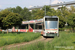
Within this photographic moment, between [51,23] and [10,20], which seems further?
[10,20]

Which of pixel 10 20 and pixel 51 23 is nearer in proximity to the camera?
pixel 51 23

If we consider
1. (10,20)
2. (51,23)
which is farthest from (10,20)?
(51,23)

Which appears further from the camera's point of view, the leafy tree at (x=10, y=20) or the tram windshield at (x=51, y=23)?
the leafy tree at (x=10, y=20)

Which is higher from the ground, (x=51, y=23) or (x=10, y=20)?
(x=10, y=20)

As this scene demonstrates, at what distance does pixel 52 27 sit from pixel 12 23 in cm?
1525

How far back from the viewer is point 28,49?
659 cm

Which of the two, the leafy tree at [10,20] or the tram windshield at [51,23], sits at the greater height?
the leafy tree at [10,20]

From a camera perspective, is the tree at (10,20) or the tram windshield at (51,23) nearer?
the tram windshield at (51,23)

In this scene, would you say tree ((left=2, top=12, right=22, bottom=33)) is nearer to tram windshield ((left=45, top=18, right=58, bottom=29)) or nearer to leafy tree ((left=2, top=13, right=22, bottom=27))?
leafy tree ((left=2, top=13, right=22, bottom=27))

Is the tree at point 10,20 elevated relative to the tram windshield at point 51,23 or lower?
elevated

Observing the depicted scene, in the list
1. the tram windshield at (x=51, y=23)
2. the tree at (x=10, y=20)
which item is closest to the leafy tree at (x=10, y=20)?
the tree at (x=10, y=20)

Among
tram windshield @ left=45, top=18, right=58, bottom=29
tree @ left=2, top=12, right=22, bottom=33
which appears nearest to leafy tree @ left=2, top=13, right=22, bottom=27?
tree @ left=2, top=12, right=22, bottom=33

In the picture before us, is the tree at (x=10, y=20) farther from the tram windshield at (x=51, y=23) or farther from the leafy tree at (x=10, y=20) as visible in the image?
the tram windshield at (x=51, y=23)

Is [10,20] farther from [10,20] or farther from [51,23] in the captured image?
[51,23]
